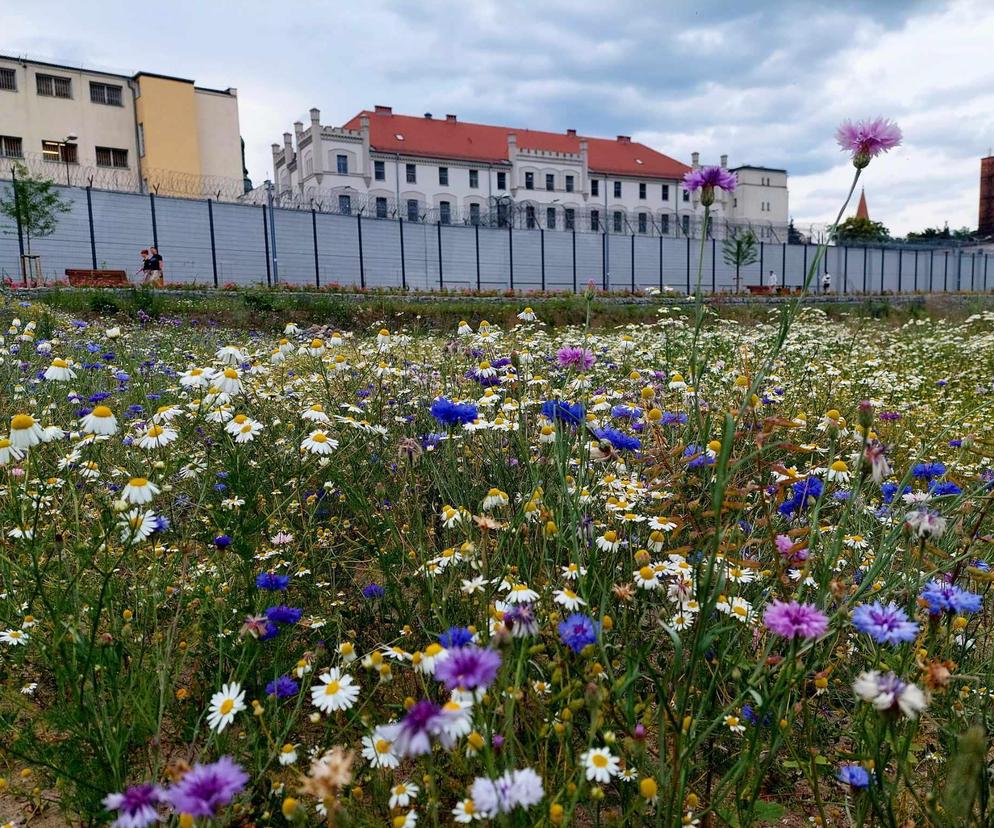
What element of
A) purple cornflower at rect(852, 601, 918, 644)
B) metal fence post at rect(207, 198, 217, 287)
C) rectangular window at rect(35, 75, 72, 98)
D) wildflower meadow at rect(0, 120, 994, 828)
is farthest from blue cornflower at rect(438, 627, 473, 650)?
rectangular window at rect(35, 75, 72, 98)

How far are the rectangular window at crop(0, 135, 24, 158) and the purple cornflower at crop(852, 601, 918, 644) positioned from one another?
45.8 m

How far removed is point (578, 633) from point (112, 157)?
46.6 m

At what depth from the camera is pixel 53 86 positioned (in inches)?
1490

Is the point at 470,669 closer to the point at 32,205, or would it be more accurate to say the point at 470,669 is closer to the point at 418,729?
the point at 418,729

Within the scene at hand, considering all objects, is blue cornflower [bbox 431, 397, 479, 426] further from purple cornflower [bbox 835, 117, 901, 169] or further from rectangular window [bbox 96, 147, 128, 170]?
rectangular window [bbox 96, 147, 128, 170]

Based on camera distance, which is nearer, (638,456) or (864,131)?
(864,131)

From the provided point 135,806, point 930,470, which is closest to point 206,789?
point 135,806

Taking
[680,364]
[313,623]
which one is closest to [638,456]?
[313,623]

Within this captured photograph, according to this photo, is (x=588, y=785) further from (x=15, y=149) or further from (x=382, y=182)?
(x=382, y=182)

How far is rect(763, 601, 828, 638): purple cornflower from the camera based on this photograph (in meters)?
1.00

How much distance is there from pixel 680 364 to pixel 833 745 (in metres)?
3.70

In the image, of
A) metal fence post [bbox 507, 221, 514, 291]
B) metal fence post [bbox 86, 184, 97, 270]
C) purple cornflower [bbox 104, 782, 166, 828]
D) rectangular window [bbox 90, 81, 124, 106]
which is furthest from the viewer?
rectangular window [bbox 90, 81, 124, 106]

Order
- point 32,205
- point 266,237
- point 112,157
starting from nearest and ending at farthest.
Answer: point 32,205
point 266,237
point 112,157

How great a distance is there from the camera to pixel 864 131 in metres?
1.57
